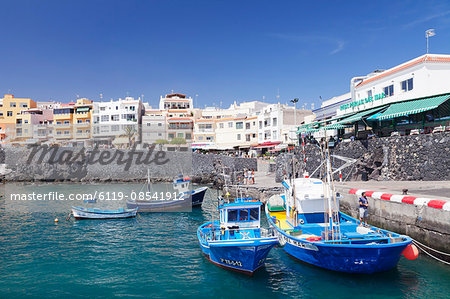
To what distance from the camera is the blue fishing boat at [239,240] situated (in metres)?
13.6

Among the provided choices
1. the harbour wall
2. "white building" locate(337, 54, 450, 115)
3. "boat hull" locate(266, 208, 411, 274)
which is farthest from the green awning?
the harbour wall

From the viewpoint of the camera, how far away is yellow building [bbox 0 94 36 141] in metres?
89.2

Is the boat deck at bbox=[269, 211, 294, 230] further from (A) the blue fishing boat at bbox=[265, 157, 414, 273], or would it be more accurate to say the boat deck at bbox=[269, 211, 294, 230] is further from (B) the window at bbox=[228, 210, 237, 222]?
(B) the window at bbox=[228, 210, 237, 222]

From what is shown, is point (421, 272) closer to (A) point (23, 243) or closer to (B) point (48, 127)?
(A) point (23, 243)

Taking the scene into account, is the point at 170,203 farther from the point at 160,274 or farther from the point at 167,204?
the point at 160,274

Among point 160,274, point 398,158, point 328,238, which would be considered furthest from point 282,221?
point 398,158

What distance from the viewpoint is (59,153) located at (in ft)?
246

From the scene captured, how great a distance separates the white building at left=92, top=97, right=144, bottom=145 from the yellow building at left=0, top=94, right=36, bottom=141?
2531cm

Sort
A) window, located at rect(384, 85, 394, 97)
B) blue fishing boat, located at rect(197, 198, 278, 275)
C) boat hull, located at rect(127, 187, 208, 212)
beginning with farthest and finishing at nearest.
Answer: window, located at rect(384, 85, 394, 97), boat hull, located at rect(127, 187, 208, 212), blue fishing boat, located at rect(197, 198, 278, 275)

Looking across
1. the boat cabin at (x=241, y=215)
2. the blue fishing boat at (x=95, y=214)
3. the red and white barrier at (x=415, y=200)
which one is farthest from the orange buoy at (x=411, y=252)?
the blue fishing boat at (x=95, y=214)

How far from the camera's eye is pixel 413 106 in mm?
29328

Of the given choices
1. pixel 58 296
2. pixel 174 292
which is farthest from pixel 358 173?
pixel 58 296

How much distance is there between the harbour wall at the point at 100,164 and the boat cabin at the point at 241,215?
4586 cm

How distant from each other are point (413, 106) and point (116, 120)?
2868 inches
